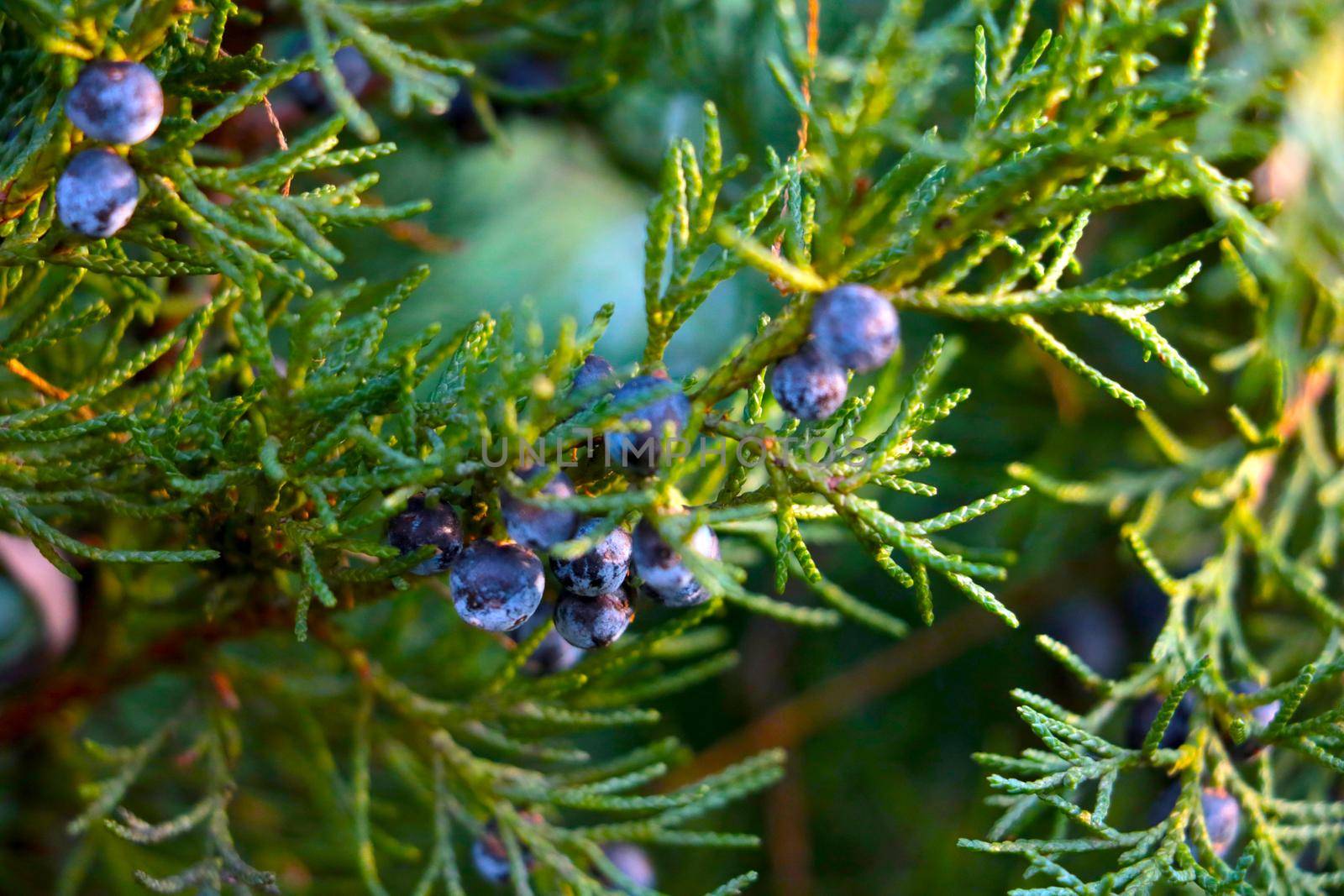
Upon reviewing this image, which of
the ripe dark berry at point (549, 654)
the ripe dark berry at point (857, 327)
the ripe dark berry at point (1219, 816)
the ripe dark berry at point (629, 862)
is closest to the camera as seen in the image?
the ripe dark berry at point (857, 327)

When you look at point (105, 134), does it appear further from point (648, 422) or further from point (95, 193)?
point (648, 422)

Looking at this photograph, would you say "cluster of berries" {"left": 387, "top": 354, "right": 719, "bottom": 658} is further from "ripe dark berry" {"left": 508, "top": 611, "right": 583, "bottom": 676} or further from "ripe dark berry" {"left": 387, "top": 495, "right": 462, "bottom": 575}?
"ripe dark berry" {"left": 508, "top": 611, "right": 583, "bottom": 676}

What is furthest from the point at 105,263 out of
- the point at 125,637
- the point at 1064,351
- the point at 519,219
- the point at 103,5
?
the point at 519,219

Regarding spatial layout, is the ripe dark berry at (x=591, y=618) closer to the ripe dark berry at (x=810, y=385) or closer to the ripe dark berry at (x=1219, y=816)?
the ripe dark berry at (x=810, y=385)

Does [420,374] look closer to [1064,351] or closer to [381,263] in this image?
[1064,351]

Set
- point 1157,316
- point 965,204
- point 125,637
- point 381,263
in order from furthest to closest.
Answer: point 381,263 → point 1157,316 → point 125,637 → point 965,204

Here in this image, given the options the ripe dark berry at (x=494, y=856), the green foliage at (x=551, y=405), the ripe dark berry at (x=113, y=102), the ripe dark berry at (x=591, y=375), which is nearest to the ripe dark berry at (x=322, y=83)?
the green foliage at (x=551, y=405)
